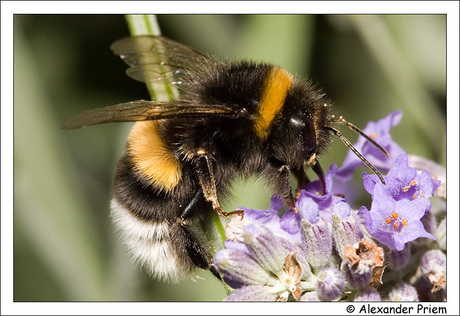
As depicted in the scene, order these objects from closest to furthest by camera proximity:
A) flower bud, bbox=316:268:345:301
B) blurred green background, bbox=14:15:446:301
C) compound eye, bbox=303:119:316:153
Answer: flower bud, bbox=316:268:345:301
compound eye, bbox=303:119:316:153
blurred green background, bbox=14:15:446:301

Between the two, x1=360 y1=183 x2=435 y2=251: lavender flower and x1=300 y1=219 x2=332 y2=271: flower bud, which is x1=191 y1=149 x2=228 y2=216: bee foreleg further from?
x1=360 y1=183 x2=435 y2=251: lavender flower

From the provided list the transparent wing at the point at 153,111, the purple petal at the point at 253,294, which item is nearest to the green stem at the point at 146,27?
the transparent wing at the point at 153,111

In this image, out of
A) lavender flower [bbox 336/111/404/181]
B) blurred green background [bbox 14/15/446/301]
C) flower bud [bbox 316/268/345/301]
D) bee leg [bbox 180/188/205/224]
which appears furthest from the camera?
blurred green background [bbox 14/15/446/301]

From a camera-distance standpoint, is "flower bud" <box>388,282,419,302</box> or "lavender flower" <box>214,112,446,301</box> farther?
"flower bud" <box>388,282,419,302</box>

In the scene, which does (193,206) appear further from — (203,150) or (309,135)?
(309,135)

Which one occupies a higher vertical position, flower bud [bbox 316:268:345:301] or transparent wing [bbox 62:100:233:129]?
transparent wing [bbox 62:100:233:129]

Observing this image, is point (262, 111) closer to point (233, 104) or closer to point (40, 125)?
point (233, 104)

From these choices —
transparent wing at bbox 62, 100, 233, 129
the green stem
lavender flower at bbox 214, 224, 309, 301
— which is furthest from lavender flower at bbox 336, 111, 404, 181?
the green stem
